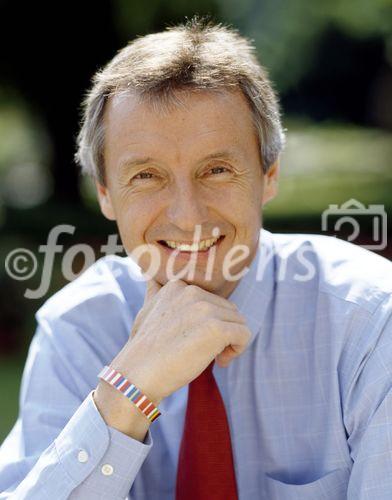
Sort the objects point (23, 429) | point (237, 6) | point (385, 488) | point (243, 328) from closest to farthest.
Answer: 1. point (385, 488)
2. point (243, 328)
3. point (23, 429)
4. point (237, 6)

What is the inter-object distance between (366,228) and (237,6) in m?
3.20

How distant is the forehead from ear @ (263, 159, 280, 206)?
0.26 metres

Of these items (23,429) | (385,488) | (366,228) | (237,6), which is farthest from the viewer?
(366,228)

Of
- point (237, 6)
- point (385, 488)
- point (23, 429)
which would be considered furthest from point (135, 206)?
point (237, 6)

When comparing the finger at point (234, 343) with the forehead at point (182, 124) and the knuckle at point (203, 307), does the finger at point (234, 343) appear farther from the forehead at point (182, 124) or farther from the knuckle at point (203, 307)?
the forehead at point (182, 124)

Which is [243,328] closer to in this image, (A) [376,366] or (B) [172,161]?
(A) [376,366]

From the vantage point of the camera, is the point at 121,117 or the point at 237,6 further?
the point at 237,6

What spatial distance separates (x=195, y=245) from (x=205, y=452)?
0.60 meters

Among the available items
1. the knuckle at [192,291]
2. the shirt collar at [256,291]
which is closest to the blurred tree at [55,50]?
the shirt collar at [256,291]

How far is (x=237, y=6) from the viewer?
981 centimetres

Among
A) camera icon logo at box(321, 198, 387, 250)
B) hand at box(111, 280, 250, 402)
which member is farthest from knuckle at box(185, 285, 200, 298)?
camera icon logo at box(321, 198, 387, 250)

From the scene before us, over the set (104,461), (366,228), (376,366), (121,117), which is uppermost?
(121,117)

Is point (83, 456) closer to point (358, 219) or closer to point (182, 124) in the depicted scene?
point (182, 124)

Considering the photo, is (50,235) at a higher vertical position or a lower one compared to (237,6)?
lower
